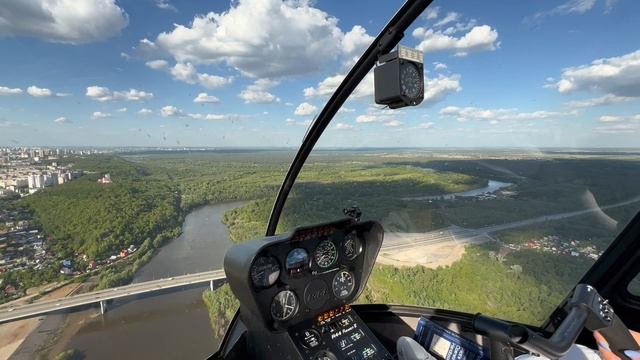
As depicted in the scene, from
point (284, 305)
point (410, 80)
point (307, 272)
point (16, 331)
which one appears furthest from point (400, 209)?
point (16, 331)

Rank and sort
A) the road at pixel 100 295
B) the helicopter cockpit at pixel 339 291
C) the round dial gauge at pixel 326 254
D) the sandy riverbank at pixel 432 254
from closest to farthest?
the helicopter cockpit at pixel 339 291, the road at pixel 100 295, the round dial gauge at pixel 326 254, the sandy riverbank at pixel 432 254

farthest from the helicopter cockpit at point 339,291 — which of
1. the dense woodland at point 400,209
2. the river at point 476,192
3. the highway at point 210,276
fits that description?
the river at point 476,192

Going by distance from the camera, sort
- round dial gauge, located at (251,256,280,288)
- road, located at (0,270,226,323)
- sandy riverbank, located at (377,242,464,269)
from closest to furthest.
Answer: round dial gauge, located at (251,256,280,288), road, located at (0,270,226,323), sandy riverbank, located at (377,242,464,269)

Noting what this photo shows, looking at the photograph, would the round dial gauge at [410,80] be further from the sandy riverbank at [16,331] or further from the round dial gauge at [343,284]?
the sandy riverbank at [16,331]

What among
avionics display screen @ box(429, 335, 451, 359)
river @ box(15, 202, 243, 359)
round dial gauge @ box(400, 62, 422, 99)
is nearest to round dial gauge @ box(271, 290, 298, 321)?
river @ box(15, 202, 243, 359)

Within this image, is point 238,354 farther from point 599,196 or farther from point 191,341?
point 599,196

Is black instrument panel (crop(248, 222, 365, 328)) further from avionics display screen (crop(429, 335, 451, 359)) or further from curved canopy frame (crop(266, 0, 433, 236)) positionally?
curved canopy frame (crop(266, 0, 433, 236))
